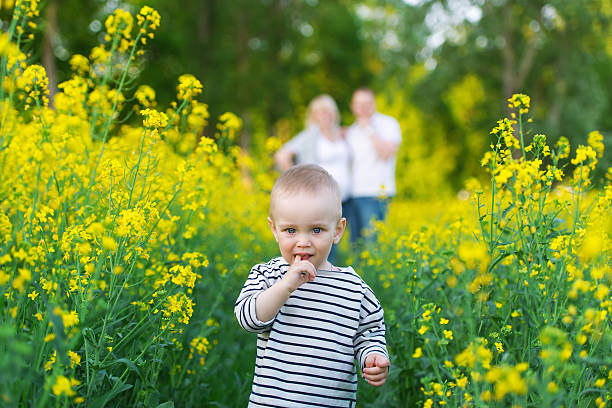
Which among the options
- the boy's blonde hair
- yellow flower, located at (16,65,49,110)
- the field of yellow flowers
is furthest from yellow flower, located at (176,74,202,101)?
the boy's blonde hair

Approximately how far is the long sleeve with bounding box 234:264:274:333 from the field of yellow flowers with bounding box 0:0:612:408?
0.24 m

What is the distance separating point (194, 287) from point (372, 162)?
12.5ft

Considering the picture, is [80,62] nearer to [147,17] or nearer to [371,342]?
[147,17]

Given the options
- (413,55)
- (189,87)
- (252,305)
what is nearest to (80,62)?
(189,87)

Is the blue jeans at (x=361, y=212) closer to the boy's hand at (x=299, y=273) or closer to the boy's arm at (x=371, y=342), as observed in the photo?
the boy's arm at (x=371, y=342)

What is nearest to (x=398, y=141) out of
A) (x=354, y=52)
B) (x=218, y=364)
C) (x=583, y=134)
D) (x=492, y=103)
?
(x=218, y=364)

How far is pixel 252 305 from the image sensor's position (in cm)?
216

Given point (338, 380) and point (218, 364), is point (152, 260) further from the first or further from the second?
point (338, 380)

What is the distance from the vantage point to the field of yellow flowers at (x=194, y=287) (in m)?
1.88

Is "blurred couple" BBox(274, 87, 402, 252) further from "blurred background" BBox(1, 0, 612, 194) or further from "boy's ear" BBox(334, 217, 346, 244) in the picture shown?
"blurred background" BBox(1, 0, 612, 194)

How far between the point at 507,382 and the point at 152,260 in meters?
2.03

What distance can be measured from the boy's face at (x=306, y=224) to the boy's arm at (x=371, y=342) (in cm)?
27

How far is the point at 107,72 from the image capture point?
2934 mm

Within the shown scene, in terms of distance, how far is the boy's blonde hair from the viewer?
7.23 ft
